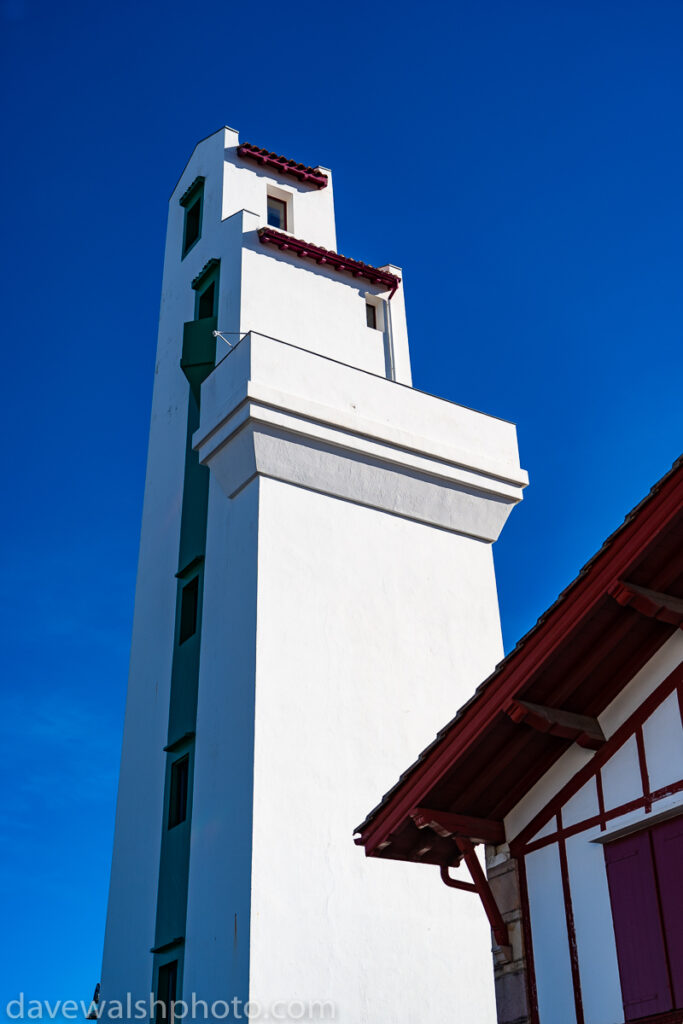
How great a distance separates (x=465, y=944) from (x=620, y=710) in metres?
9.61

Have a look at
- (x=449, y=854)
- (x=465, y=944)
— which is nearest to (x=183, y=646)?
(x=465, y=944)

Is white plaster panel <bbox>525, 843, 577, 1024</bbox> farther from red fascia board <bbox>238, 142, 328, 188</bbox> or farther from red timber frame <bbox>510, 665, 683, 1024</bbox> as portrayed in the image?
red fascia board <bbox>238, 142, 328, 188</bbox>

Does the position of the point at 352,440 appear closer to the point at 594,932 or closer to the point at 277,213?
the point at 277,213

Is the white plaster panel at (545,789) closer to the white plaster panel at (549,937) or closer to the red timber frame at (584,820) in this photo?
the red timber frame at (584,820)

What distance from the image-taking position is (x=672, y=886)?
9.84 meters

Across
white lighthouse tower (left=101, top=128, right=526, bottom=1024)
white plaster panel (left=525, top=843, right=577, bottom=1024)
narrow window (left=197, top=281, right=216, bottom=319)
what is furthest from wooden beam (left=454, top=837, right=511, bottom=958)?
narrow window (left=197, top=281, right=216, bottom=319)

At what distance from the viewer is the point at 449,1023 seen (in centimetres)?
1814

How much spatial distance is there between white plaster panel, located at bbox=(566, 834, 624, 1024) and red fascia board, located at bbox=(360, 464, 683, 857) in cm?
140

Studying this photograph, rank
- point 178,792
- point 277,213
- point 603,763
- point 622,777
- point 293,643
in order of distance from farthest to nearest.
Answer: point 277,213 < point 178,792 < point 293,643 < point 603,763 < point 622,777

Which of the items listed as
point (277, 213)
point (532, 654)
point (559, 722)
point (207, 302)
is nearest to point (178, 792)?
point (207, 302)

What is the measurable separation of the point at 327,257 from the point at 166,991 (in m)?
16.2

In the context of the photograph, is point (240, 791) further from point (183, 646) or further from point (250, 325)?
point (250, 325)

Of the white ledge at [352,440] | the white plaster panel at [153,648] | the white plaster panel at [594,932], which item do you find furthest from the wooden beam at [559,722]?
the white plaster panel at [153,648]

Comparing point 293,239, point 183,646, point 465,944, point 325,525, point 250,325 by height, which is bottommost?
point 465,944
